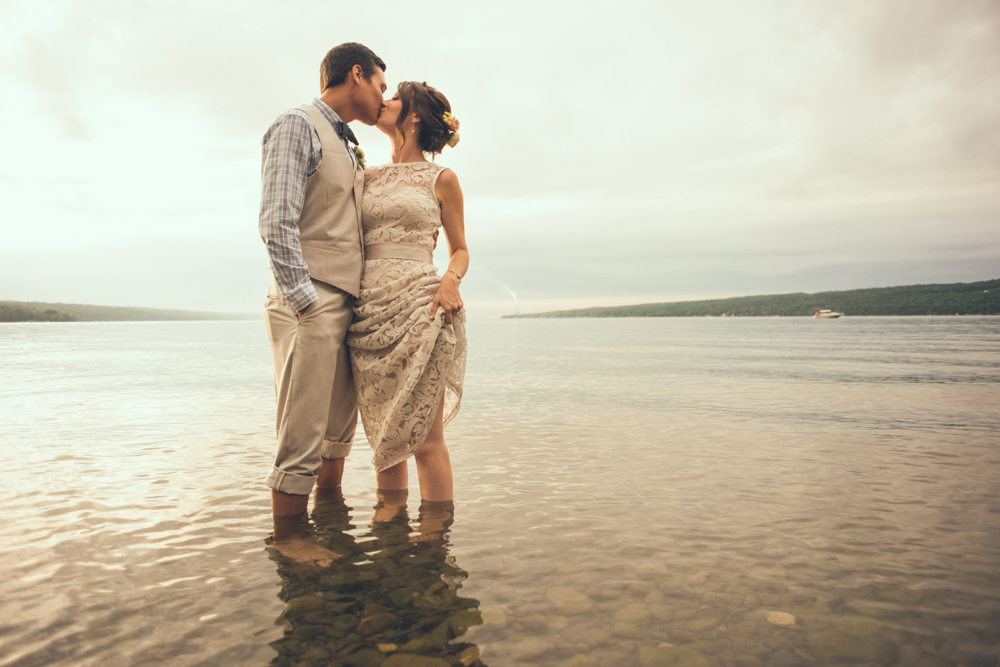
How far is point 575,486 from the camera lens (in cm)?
459

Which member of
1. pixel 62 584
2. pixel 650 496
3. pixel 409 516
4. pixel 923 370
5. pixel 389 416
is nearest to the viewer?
pixel 62 584

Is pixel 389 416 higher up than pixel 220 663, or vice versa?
pixel 389 416

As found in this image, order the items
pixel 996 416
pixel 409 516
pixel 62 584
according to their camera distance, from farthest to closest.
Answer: pixel 996 416
pixel 409 516
pixel 62 584

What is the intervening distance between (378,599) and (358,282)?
1.75 meters

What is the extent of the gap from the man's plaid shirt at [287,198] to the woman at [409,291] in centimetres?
49

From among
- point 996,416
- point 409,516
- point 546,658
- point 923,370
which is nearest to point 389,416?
point 409,516

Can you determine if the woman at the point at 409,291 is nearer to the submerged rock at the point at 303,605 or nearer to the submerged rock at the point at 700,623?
the submerged rock at the point at 303,605

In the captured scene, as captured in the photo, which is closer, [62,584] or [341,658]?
[341,658]

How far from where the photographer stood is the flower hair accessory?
357 cm

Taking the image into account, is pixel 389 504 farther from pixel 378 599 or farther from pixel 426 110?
pixel 426 110

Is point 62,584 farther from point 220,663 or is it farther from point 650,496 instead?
point 650,496

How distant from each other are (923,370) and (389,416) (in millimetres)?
17183

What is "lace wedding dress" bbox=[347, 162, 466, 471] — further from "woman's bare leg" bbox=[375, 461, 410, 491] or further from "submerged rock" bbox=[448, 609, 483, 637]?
"submerged rock" bbox=[448, 609, 483, 637]

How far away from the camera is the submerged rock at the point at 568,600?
2.49 metres
